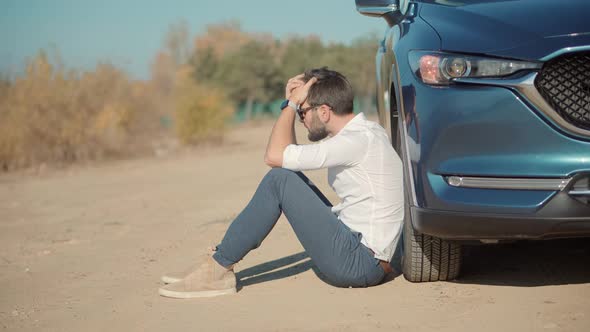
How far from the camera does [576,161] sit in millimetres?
3184

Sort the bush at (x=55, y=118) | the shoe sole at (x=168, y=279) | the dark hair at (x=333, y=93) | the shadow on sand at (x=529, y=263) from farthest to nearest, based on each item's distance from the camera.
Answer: the bush at (x=55, y=118) → the shoe sole at (x=168, y=279) → the shadow on sand at (x=529, y=263) → the dark hair at (x=333, y=93)

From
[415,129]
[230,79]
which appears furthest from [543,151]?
[230,79]

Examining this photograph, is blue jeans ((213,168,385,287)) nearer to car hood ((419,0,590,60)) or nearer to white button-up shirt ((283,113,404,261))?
white button-up shirt ((283,113,404,261))

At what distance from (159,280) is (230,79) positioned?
1408 inches

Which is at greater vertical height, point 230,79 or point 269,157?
point 269,157

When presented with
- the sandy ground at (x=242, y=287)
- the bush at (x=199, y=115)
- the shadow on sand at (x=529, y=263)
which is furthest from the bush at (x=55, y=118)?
the shadow on sand at (x=529, y=263)

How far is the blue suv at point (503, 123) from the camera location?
127 inches

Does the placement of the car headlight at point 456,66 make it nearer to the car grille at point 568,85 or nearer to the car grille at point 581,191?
the car grille at point 568,85

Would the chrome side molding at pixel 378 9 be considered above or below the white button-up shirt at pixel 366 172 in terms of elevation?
above

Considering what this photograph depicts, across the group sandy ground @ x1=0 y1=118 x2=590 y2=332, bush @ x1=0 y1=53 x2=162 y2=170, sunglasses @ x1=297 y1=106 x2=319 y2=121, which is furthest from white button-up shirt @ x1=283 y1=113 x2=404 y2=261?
bush @ x1=0 y1=53 x2=162 y2=170

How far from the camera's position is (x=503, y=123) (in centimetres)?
327

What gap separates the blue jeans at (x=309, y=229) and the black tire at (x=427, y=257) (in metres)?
0.17

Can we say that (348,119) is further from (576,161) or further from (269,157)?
(576,161)

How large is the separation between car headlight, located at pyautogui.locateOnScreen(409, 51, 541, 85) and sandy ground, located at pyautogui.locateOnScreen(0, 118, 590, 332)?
3.66 ft
